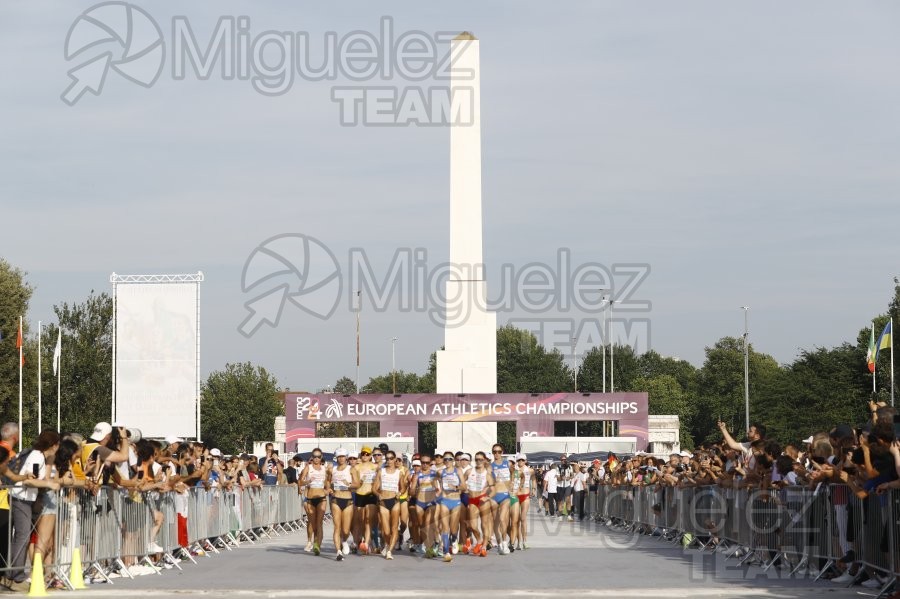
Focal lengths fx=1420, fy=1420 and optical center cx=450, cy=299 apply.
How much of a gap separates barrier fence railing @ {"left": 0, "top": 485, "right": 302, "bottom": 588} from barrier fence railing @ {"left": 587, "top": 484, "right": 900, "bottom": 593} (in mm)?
8175

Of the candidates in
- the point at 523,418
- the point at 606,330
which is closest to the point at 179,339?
the point at 523,418

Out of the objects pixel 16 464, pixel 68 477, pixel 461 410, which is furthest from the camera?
pixel 461 410

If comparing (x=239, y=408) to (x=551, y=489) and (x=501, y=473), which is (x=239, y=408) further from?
(x=501, y=473)

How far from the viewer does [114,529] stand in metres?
17.8

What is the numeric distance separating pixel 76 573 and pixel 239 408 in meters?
94.5

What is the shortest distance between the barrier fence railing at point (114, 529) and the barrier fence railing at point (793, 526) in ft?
26.8

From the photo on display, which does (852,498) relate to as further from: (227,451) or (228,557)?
(227,451)

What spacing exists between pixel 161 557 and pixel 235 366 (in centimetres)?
9308

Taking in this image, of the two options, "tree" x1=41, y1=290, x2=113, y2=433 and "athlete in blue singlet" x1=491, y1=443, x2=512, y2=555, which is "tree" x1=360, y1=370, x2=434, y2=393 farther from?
"athlete in blue singlet" x1=491, y1=443, x2=512, y2=555

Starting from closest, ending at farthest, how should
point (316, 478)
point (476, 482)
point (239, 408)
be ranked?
point (476, 482)
point (316, 478)
point (239, 408)

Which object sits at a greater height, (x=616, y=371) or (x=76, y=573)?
(x=616, y=371)

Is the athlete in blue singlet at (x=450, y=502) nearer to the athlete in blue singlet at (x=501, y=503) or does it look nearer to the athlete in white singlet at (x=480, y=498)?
the athlete in white singlet at (x=480, y=498)

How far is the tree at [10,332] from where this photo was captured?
7094 centimetres

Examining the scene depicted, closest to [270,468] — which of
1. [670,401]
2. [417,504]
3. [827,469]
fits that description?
[417,504]
